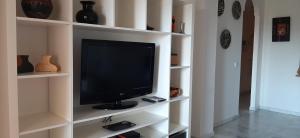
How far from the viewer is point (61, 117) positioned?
1.74 metres

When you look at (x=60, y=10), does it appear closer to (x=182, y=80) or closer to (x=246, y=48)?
(x=182, y=80)

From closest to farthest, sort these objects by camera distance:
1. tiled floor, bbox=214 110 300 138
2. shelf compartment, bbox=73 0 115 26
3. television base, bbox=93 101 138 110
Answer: shelf compartment, bbox=73 0 115 26, television base, bbox=93 101 138 110, tiled floor, bbox=214 110 300 138

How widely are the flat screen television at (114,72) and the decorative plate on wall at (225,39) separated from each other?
1858 millimetres

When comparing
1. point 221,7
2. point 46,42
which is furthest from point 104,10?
point 221,7

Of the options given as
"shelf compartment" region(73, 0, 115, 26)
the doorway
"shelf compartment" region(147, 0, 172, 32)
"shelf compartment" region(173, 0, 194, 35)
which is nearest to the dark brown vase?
"shelf compartment" region(73, 0, 115, 26)

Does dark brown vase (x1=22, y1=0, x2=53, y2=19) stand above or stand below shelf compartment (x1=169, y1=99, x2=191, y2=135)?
above

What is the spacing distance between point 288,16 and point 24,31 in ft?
15.4

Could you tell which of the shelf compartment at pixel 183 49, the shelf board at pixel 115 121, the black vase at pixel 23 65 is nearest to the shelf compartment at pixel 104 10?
the black vase at pixel 23 65

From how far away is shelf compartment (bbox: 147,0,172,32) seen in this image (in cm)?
241

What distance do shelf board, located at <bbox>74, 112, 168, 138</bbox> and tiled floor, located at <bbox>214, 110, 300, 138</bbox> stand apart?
58.8 inches

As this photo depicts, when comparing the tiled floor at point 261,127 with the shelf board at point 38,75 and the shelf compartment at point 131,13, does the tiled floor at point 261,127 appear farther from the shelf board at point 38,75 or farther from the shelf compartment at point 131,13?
the shelf board at point 38,75

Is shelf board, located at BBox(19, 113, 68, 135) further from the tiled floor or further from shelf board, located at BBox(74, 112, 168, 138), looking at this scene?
the tiled floor

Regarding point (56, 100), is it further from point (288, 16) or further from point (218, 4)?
point (288, 16)

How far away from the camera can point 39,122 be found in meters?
1.64
